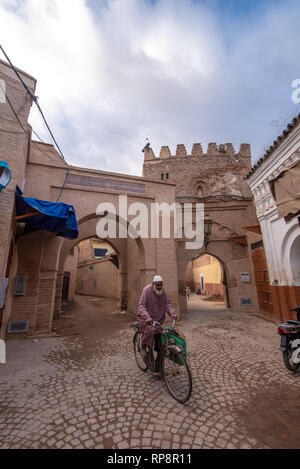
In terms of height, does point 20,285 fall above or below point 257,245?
below

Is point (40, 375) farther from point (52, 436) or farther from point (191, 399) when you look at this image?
point (191, 399)

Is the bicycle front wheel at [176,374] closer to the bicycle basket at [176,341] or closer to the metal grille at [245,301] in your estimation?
the bicycle basket at [176,341]

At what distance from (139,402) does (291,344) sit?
309cm

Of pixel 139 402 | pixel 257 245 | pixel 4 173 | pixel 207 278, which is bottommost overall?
pixel 139 402

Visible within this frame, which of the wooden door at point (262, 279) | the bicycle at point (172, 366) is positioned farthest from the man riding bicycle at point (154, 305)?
the wooden door at point (262, 279)

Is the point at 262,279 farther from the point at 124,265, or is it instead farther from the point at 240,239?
the point at 124,265

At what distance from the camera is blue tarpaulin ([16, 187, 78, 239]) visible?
5.32 metres

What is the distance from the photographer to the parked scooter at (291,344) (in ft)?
12.5

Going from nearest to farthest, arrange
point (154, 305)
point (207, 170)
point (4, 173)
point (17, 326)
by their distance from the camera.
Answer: point (154, 305), point (4, 173), point (17, 326), point (207, 170)

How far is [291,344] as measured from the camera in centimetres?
393

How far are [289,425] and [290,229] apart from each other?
553 cm

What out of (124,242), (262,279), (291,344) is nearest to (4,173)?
(291,344)

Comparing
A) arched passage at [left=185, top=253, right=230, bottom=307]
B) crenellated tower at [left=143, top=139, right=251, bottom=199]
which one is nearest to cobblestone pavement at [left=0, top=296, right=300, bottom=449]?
arched passage at [left=185, top=253, right=230, bottom=307]

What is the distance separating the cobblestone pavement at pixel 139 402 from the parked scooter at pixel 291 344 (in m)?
0.21
